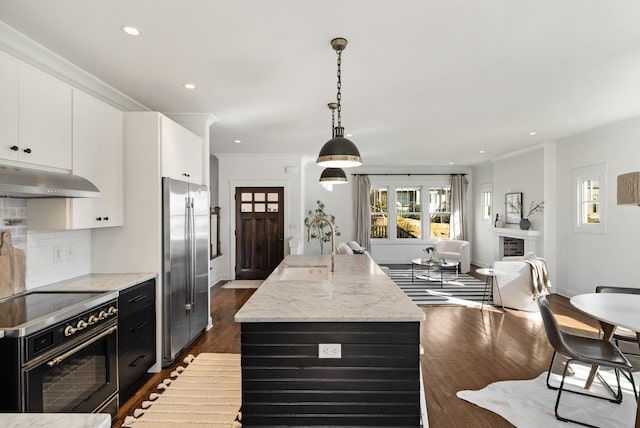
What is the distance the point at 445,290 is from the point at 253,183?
414cm

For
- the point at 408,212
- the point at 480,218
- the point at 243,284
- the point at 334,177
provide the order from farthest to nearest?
the point at 408,212, the point at 480,218, the point at 243,284, the point at 334,177

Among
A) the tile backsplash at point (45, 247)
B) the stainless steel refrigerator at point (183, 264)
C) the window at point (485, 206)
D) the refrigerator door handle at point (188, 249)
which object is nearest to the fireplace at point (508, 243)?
the window at point (485, 206)

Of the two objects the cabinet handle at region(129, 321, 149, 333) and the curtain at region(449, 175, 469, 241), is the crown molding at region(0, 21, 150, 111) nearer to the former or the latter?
the cabinet handle at region(129, 321, 149, 333)

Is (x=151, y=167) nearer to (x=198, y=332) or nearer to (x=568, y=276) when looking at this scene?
(x=198, y=332)

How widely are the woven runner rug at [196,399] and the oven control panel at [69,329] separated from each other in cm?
73

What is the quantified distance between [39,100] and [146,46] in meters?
0.77

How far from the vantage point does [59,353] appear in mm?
1874

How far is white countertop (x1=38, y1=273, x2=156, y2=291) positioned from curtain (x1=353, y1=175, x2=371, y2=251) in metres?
6.19

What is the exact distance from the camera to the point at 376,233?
9016 millimetres

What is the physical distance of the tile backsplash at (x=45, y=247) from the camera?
2.36 m

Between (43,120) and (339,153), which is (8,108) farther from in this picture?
(339,153)

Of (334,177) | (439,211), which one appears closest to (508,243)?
(439,211)

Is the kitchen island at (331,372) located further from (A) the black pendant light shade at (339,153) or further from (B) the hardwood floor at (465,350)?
(A) the black pendant light shade at (339,153)

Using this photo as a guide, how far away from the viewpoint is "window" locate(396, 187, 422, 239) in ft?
29.6
